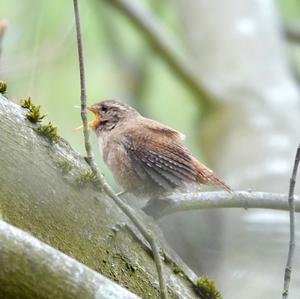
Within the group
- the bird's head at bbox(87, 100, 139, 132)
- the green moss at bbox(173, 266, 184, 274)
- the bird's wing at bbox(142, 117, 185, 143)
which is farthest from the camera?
the bird's head at bbox(87, 100, 139, 132)

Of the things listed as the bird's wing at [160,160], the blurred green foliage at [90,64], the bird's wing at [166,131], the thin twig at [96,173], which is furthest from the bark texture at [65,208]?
the blurred green foliage at [90,64]

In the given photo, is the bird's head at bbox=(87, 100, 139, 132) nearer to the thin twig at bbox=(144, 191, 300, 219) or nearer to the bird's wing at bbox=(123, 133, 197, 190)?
the bird's wing at bbox=(123, 133, 197, 190)

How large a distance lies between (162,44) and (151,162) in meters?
3.05

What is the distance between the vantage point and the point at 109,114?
129 inches

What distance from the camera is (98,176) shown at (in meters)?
1.97

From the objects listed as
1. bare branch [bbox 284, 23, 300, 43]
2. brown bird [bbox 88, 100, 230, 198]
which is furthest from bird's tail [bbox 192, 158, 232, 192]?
bare branch [bbox 284, 23, 300, 43]

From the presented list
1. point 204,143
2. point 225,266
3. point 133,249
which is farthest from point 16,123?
point 204,143

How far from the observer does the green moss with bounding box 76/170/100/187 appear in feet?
6.95

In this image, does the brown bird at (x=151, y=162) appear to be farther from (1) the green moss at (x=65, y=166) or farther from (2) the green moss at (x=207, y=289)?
(1) the green moss at (x=65, y=166)

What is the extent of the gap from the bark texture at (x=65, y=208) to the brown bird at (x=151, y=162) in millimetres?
482

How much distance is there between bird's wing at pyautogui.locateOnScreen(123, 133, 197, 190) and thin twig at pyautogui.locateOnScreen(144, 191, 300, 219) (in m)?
0.08

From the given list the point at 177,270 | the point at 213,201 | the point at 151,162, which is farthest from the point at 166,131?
the point at 177,270

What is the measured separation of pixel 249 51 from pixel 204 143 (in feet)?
2.30

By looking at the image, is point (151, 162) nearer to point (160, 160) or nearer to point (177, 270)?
point (160, 160)
